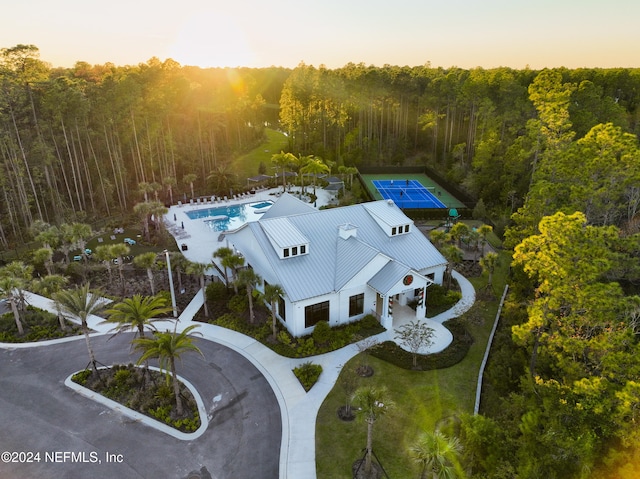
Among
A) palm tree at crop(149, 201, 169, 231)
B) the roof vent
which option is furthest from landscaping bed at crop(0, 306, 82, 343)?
the roof vent

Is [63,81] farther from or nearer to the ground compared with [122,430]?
farther from the ground

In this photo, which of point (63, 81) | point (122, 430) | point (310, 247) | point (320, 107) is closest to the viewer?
point (122, 430)

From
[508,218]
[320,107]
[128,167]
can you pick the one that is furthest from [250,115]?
[508,218]

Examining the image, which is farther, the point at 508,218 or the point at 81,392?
the point at 508,218

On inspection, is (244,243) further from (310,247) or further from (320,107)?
(320,107)

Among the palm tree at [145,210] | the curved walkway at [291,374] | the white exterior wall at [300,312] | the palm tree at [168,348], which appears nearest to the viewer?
the curved walkway at [291,374]

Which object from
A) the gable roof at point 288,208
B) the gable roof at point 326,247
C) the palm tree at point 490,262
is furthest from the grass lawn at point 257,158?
the palm tree at point 490,262

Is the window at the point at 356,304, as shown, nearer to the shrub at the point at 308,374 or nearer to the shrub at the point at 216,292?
the shrub at the point at 308,374
